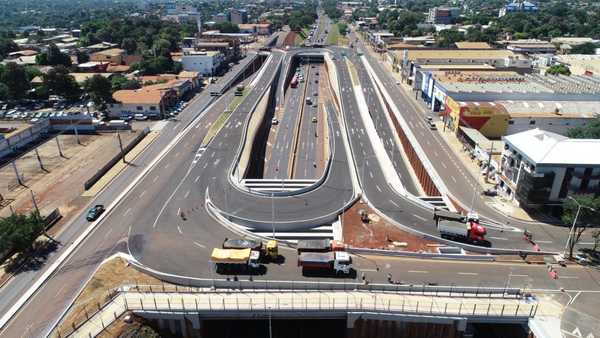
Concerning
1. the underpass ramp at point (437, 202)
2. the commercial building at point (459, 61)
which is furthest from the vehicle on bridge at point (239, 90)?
the underpass ramp at point (437, 202)

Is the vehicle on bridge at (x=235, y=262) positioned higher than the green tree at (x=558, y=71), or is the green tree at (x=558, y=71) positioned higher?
the green tree at (x=558, y=71)

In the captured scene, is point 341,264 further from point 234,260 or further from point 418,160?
point 418,160

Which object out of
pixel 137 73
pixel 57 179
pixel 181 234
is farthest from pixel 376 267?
pixel 137 73

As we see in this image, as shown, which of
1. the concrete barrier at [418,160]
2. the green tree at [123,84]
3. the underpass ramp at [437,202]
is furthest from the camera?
the green tree at [123,84]

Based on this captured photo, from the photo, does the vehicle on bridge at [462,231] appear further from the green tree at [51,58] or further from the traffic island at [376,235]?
the green tree at [51,58]

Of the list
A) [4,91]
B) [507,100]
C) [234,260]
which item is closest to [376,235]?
[234,260]

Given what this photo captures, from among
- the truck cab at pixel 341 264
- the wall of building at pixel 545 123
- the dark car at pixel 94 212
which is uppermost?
the wall of building at pixel 545 123
